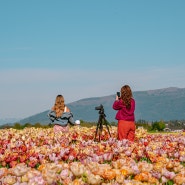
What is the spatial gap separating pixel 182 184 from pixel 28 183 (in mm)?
2255

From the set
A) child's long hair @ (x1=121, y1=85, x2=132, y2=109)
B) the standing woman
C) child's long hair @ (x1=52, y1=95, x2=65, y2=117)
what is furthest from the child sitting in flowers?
child's long hair @ (x1=121, y1=85, x2=132, y2=109)

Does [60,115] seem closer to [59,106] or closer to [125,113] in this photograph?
[59,106]

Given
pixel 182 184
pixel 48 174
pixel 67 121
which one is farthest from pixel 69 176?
pixel 67 121

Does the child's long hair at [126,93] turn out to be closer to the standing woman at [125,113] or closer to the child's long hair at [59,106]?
the standing woman at [125,113]

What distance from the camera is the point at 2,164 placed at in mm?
9469

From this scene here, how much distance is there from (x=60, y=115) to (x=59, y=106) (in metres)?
0.44

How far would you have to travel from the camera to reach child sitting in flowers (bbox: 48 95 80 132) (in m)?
17.6

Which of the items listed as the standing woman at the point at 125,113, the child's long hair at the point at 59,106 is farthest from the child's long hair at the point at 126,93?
the child's long hair at the point at 59,106

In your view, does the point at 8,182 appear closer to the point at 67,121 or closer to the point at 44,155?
the point at 44,155

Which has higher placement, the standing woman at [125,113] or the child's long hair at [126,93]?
the child's long hair at [126,93]

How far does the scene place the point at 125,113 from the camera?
50.6 feet

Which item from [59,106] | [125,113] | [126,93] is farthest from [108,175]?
[59,106]

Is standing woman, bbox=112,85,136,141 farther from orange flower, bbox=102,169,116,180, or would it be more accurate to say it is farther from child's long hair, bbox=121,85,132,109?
orange flower, bbox=102,169,116,180

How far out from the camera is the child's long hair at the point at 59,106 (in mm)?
17372
